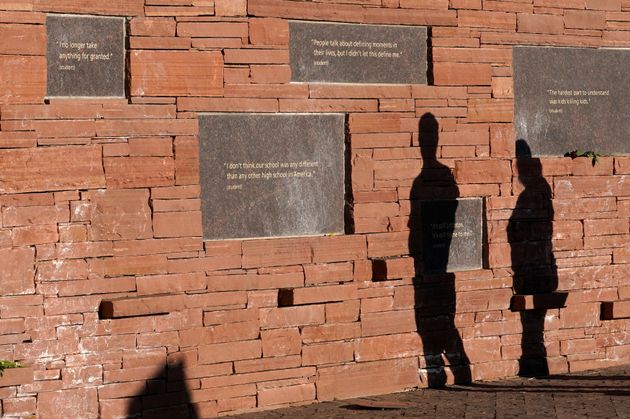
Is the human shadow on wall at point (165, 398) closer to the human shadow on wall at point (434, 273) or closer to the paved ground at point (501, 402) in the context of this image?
the paved ground at point (501, 402)

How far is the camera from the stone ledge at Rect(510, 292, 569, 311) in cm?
1303

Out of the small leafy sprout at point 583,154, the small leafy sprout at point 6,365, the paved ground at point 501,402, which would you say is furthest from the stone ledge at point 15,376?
the small leafy sprout at point 583,154

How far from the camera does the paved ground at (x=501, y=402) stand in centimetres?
1109

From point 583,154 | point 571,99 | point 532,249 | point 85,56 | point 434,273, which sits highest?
point 85,56

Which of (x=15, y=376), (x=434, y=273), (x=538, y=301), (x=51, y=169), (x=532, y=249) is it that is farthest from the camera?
(x=532, y=249)

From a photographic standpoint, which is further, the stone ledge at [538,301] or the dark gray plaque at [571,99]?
the dark gray plaque at [571,99]

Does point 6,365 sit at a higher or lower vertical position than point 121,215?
lower

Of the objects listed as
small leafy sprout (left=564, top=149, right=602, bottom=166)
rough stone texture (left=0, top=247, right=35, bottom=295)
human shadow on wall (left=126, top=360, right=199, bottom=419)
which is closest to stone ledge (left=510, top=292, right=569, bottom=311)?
small leafy sprout (left=564, top=149, right=602, bottom=166)

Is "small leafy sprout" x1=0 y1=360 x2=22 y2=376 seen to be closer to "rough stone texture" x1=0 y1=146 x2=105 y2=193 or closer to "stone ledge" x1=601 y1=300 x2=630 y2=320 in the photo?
"rough stone texture" x1=0 y1=146 x2=105 y2=193

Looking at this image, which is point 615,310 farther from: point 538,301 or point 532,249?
point 532,249

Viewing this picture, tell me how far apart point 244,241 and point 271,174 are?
64 centimetres

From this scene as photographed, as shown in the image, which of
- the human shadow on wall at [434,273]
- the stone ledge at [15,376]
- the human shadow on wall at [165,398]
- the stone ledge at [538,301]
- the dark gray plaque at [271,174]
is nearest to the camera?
the stone ledge at [15,376]

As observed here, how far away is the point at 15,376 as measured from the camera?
10242 millimetres

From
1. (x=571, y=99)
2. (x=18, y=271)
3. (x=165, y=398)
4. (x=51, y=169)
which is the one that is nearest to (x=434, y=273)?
(x=571, y=99)
